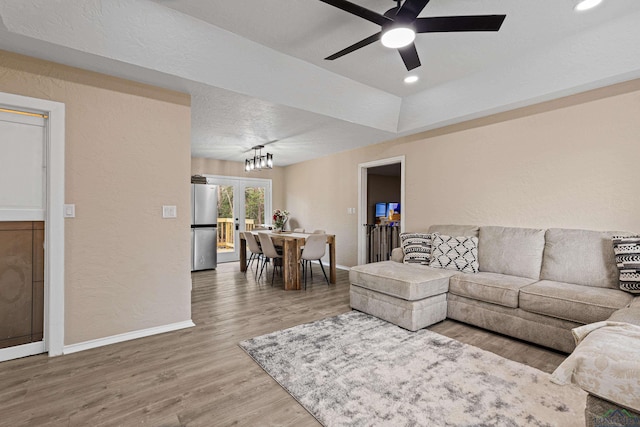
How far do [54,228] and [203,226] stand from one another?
3.46m

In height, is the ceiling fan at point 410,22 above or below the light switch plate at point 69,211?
above

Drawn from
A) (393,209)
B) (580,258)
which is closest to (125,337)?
(580,258)

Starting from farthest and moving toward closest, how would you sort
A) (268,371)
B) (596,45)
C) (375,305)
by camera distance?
(375,305) < (596,45) < (268,371)

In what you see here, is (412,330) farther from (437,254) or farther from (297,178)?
(297,178)

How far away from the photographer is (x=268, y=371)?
2.15 m

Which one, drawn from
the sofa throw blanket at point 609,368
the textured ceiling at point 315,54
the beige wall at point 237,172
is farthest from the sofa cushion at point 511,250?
the beige wall at point 237,172

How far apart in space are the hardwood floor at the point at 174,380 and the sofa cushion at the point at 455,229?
3.69 ft

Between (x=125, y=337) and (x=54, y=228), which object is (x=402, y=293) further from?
(x=54, y=228)

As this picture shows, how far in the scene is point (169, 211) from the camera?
2941 mm

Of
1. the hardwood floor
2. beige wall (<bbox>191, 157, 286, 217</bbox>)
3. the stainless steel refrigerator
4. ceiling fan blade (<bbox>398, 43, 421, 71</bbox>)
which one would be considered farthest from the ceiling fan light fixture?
beige wall (<bbox>191, 157, 286, 217</bbox>)

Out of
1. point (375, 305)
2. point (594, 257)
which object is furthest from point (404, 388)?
point (594, 257)

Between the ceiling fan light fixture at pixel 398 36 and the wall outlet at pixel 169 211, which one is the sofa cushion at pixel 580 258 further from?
the wall outlet at pixel 169 211

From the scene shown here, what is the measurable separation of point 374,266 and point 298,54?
Result: 2459mm

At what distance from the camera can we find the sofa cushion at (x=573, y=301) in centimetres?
223
